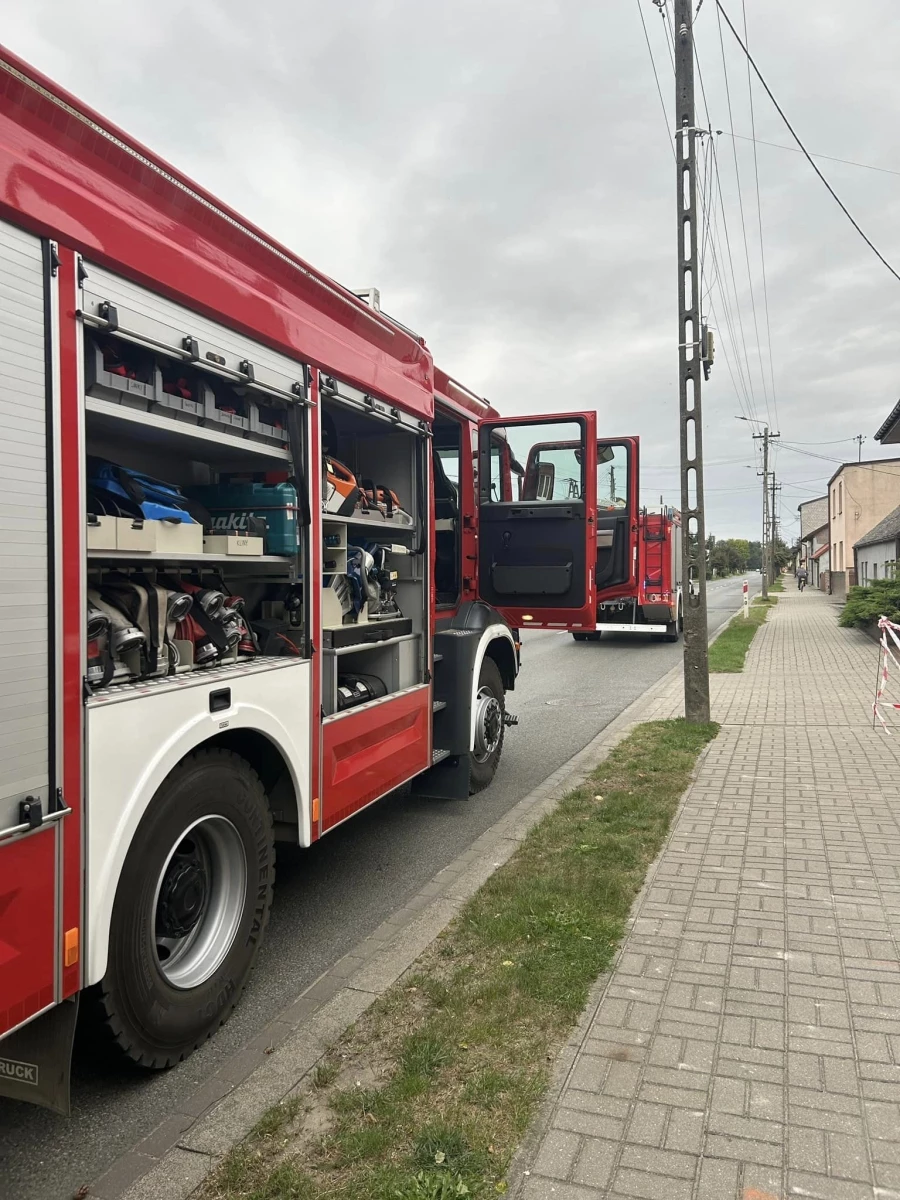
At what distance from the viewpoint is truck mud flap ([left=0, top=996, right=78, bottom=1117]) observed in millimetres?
2381

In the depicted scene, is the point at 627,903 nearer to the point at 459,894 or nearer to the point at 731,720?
the point at 459,894

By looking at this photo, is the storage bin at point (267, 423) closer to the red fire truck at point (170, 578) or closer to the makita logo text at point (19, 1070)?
the red fire truck at point (170, 578)

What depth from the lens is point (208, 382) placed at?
10.7ft

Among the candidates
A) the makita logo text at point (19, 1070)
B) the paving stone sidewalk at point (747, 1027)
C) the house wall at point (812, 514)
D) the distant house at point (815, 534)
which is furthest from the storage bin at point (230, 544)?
the house wall at point (812, 514)

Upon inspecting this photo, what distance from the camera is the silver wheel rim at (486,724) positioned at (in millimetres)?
6449

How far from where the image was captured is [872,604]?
19.1 metres

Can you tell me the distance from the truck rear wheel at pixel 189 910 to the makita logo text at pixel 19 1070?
0.27 m

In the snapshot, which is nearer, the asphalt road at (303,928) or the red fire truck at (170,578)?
the red fire truck at (170,578)

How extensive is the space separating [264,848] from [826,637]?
20076 millimetres

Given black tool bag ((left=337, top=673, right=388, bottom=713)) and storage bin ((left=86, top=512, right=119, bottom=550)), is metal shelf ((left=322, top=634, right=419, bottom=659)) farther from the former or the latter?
storage bin ((left=86, top=512, right=119, bottom=550))

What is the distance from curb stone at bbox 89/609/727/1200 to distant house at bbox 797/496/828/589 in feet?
197

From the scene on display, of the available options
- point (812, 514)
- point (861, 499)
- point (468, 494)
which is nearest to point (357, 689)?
point (468, 494)

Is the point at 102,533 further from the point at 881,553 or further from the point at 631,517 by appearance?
the point at 881,553

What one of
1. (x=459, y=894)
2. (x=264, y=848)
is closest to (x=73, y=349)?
(x=264, y=848)
